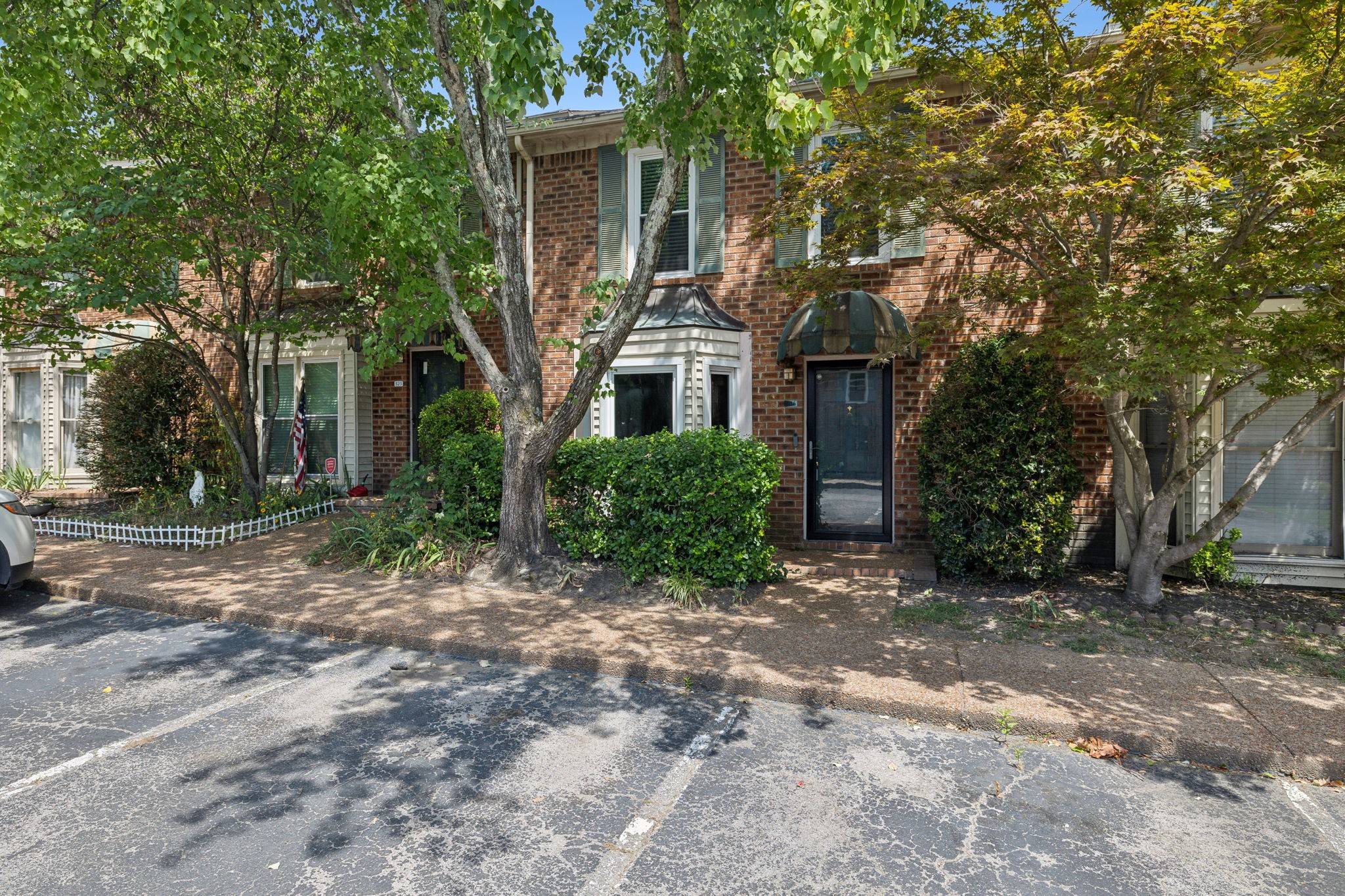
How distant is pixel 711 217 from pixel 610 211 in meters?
1.47

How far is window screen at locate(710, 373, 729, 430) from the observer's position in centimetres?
945

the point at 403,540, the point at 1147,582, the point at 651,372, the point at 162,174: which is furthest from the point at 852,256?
the point at 162,174

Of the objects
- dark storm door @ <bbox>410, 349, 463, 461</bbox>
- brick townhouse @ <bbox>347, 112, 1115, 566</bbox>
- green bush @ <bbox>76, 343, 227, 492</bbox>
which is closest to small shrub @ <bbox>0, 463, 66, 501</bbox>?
green bush @ <bbox>76, 343, 227, 492</bbox>

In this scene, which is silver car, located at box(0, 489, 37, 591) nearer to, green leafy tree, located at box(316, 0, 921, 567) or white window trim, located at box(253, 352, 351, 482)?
green leafy tree, located at box(316, 0, 921, 567)

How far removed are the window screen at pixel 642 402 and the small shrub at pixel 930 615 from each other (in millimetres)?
3868

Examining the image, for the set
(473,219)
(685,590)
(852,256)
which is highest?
(473,219)

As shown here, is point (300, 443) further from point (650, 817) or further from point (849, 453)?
point (650, 817)

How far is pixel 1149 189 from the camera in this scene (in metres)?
5.51

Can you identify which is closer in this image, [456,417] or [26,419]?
[456,417]

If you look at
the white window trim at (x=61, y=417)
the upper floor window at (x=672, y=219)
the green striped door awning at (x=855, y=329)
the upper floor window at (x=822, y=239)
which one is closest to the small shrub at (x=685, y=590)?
the green striped door awning at (x=855, y=329)

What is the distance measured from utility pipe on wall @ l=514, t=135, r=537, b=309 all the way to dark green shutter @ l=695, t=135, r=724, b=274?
2408 mm

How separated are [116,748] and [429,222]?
182 inches

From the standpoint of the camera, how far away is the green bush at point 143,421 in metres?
11.3

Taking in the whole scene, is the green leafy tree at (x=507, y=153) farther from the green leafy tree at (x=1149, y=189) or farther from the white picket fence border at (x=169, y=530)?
the white picket fence border at (x=169, y=530)
